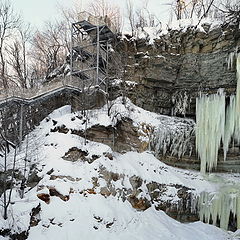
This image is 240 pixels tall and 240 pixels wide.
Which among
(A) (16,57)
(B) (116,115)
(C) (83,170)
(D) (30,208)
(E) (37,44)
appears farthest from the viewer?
(E) (37,44)

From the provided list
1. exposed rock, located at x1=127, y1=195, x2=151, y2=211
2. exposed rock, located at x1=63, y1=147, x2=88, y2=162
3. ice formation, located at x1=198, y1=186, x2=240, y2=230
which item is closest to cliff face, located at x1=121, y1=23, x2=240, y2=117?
ice formation, located at x1=198, y1=186, x2=240, y2=230

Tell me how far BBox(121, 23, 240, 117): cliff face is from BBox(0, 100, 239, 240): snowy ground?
114 inches

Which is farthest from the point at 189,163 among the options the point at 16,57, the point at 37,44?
the point at 37,44

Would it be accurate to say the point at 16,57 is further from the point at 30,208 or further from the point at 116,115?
the point at 30,208

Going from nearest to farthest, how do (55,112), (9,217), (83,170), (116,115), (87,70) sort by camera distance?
1. (9,217)
2. (83,170)
3. (116,115)
4. (55,112)
5. (87,70)

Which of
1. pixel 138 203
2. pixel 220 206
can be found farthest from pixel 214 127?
pixel 138 203

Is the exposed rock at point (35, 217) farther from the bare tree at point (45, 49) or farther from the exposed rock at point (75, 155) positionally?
the bare tree at point (45, 49)

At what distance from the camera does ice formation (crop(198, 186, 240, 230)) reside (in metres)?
13.7

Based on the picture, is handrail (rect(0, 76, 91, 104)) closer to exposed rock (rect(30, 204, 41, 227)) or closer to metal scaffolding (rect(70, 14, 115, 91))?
metal scaffolding (rect(70, 14, 115, 91))

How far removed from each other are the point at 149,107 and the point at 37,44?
15438 mm

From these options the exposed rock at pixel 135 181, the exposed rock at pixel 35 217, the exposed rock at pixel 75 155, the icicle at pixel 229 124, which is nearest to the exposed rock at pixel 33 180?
the exposed rock at pixel 75 155

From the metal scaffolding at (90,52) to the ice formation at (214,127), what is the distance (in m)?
6.21

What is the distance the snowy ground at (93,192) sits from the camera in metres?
10.6

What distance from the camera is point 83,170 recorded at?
12961mm
